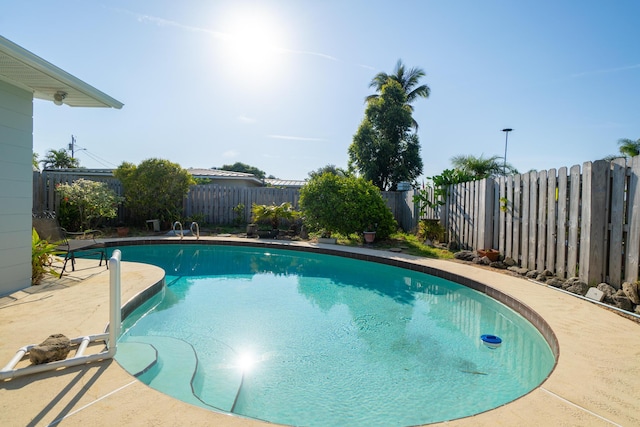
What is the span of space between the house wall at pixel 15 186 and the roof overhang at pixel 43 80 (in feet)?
0.70

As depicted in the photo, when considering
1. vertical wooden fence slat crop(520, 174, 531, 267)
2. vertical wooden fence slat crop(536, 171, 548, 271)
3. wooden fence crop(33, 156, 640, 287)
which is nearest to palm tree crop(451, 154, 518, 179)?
wooden fence crop(33, 156, 640, 287)

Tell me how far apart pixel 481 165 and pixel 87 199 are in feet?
50.2

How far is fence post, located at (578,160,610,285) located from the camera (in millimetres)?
4441

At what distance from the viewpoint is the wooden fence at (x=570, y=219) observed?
4.16m

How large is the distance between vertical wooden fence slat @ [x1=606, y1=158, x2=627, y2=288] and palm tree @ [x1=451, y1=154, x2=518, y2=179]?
34.9ft

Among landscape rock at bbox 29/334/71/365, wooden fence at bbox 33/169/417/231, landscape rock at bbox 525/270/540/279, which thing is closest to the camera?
landscape rock at bbox 29/334/71/365

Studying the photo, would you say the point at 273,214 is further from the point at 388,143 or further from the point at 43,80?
the point at 388,143

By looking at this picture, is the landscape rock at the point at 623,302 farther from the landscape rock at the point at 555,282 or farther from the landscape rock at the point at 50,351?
the landscape rock at the point at 50,351

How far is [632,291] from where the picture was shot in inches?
152

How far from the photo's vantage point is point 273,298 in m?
5.20

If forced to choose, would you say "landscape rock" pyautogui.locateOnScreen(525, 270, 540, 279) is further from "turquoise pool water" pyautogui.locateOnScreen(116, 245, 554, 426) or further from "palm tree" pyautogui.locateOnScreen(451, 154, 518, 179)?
"palm tree" pyautogui.locateOnScreen(451, 154, 518, 179)

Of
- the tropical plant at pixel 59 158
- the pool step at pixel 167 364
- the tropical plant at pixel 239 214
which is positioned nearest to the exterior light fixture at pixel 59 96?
the pool step at pixel 167 364

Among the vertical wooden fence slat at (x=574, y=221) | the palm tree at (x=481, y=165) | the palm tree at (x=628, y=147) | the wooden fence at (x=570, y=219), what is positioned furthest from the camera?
the palm tree at (x=481, y=165)

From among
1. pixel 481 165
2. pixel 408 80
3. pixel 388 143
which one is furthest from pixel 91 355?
pixel 408 80
